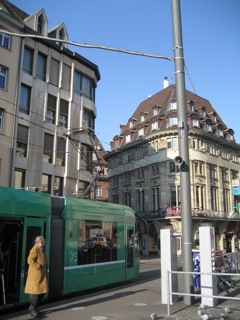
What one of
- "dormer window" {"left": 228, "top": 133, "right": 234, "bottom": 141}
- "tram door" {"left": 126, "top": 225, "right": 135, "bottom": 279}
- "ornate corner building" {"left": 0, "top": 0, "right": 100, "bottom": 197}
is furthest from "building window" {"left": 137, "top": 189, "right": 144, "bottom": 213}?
"tram door" {"left": 126, "top": 225, "right": 135, "bottom": 279}

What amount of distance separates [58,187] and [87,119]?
6813 millimetres

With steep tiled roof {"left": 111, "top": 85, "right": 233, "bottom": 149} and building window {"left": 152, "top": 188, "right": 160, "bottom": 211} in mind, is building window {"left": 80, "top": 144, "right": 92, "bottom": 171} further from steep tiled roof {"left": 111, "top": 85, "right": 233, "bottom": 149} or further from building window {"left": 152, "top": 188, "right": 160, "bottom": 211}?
steep tiled roof {"left": 111, "top": 85, "right": 233, "bottom": 149}

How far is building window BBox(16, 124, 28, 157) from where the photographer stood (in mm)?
24781

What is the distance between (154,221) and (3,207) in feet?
140

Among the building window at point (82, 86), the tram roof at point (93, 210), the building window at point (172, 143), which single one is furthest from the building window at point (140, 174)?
the tram roof at point (93, 210)

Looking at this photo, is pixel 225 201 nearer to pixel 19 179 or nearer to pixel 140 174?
pixel 140 174

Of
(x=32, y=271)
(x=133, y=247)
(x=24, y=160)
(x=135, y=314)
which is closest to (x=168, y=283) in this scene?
(x=135, y=314)

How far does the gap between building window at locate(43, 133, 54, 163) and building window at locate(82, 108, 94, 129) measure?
4055 mm

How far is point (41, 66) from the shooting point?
27.5 metres

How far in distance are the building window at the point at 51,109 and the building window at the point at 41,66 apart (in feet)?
4.92

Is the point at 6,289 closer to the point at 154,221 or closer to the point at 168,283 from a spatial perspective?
the point at 168,283

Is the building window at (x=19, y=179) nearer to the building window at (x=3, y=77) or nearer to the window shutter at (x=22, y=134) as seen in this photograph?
the window shutter at (x=22, y=134)

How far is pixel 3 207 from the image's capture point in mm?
9219

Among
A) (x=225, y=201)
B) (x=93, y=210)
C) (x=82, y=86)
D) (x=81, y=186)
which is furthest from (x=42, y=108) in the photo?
(x=225, y=201)
